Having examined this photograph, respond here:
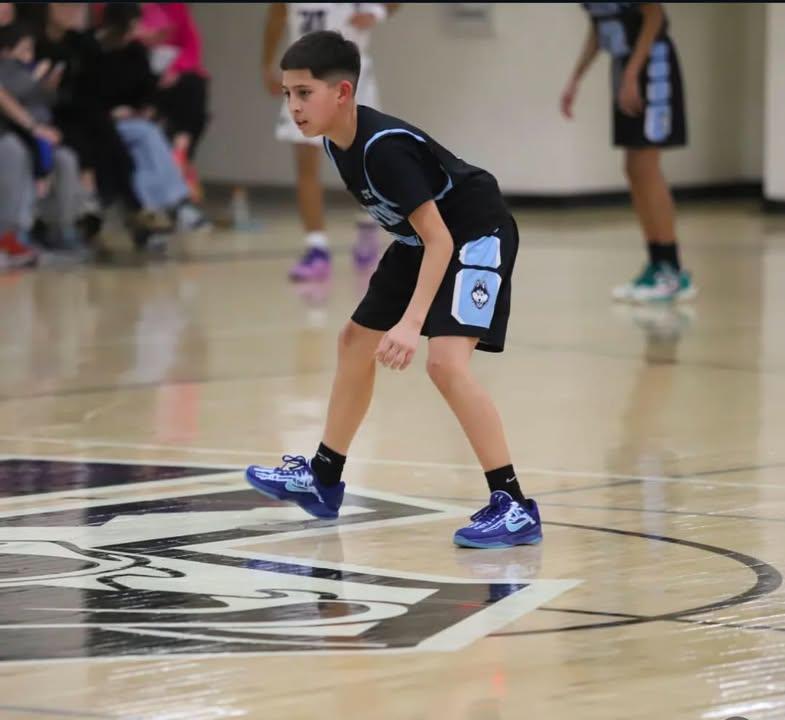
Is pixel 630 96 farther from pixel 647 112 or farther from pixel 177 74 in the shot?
pixel 177 74

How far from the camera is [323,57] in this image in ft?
13.9

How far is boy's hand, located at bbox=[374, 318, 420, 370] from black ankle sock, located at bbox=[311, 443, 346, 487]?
0.57 meters

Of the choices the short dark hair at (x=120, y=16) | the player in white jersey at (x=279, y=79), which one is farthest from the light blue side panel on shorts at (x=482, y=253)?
the short dark hair at (x=120, y=16)

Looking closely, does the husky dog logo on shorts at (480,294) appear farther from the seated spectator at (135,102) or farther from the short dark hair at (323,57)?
the seated spectator at (135,102)

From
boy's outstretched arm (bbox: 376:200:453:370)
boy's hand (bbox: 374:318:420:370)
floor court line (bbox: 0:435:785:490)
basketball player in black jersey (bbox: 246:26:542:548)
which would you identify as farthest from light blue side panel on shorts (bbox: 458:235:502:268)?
floor court line (bbox: 0:435:785:490)

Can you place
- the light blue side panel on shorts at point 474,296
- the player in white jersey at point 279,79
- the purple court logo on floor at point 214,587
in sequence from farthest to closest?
the player in white jersey at point 279,79 < the light blue side panel on shorts at point 474,296 < the purple court logo on floor at point 214,587

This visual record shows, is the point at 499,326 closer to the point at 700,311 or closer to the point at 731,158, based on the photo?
the point at 700,311

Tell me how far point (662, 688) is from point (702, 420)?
2830 mm

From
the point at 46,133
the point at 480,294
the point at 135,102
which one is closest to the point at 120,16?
the point at 135,102

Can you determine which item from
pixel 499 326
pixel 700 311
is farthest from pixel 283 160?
pixel 499 326

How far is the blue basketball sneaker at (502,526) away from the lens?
429 centimetres

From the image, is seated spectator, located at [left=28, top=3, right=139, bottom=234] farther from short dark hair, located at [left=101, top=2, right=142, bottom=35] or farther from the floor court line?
the floor court line

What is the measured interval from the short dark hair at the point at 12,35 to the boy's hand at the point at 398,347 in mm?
6845

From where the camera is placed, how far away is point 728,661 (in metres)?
3.34
